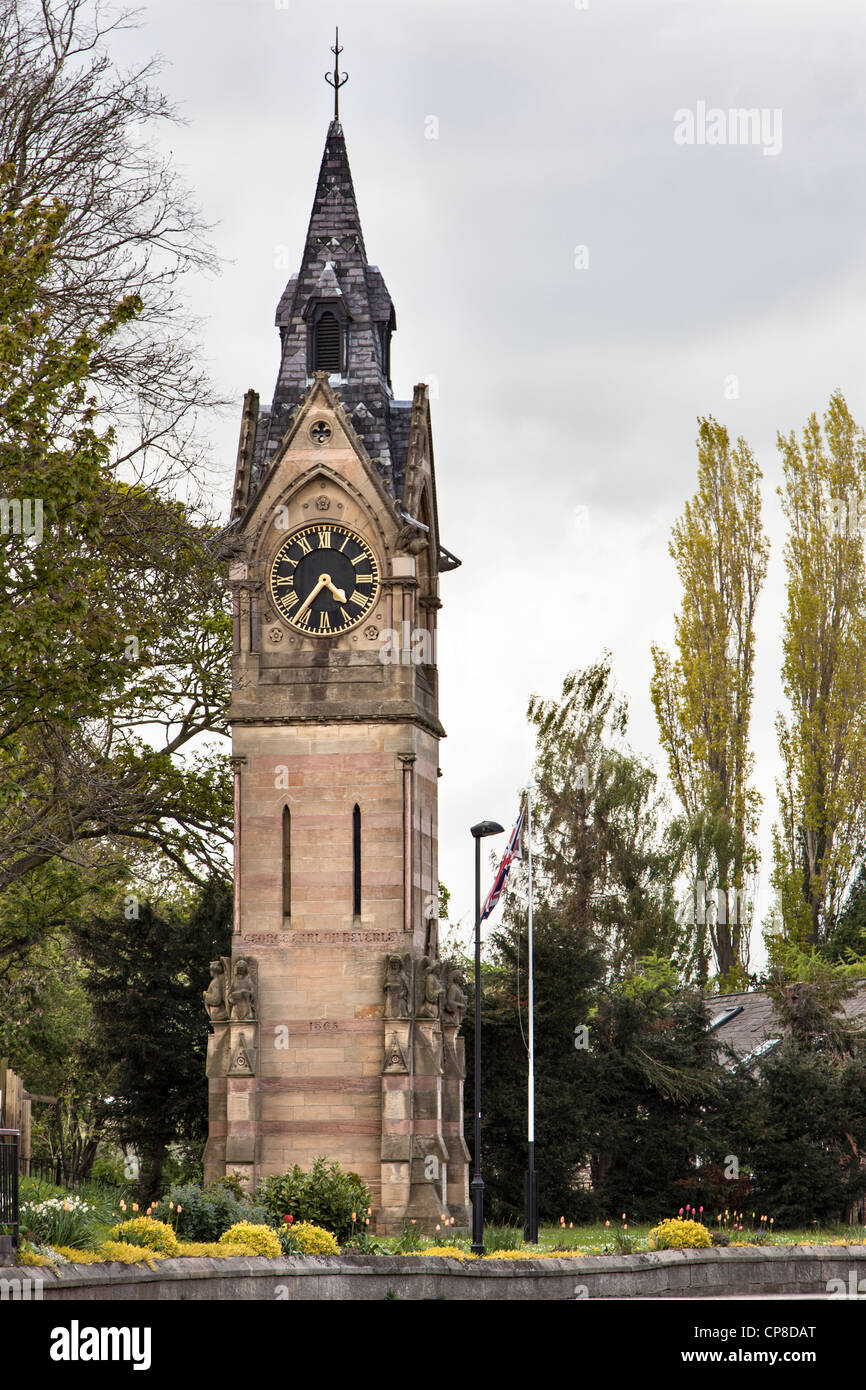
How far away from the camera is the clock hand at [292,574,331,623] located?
39.7 meters

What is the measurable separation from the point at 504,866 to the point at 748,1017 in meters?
20.3

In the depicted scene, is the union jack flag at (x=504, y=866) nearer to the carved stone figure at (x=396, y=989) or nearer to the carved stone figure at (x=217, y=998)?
the carved stone figure at (x=396, y=989)

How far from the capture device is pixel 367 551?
131 feet

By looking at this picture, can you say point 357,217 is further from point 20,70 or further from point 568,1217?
point 568,1217

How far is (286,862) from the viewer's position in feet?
129

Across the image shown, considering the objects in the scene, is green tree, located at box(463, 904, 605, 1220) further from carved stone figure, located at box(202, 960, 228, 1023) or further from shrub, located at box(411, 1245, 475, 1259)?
shrub, located at box(411, 1245, 475, 1259)

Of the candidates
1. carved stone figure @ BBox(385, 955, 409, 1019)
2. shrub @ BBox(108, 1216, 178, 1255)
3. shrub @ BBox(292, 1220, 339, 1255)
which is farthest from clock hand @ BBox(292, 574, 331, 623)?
shrub @ BBox(108, 1216, 178, 1255)

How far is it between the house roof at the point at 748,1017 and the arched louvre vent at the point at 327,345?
18177mm

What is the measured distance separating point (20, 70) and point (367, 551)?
1348 centimetres

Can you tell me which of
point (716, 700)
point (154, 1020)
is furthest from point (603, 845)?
point (154, 1020)

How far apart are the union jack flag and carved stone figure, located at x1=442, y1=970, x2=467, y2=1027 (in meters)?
1.75

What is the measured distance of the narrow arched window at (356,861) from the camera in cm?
3897

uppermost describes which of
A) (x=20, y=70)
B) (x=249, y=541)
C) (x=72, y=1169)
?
(x=20, y=70)
